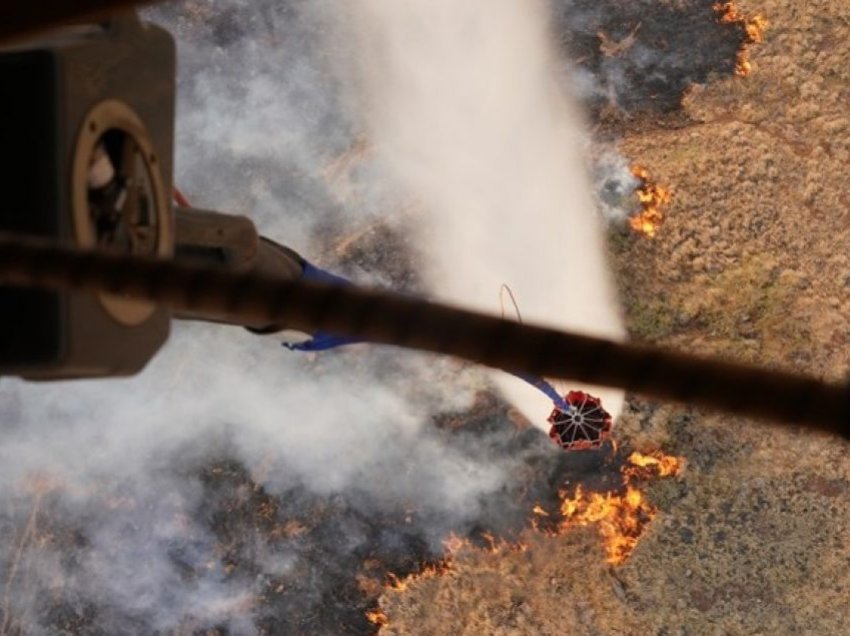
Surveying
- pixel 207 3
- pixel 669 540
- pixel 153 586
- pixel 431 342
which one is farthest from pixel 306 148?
pixel 431 342

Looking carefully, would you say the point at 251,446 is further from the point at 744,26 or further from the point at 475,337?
the point at 475,337

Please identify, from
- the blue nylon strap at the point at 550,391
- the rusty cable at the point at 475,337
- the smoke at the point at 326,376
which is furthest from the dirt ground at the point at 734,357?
the rusty cable at the point at 475,337

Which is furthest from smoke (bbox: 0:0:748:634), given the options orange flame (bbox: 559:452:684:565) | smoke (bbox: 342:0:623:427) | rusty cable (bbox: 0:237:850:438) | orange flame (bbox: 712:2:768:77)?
rusty cable (bbox: 0:237:850:438)

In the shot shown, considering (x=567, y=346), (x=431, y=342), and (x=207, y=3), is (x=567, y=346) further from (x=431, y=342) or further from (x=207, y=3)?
(x=207, y=3)

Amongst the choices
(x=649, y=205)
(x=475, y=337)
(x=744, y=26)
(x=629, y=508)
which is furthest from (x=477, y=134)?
(x=475, y=337)

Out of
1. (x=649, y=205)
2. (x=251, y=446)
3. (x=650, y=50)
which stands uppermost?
(x=650, y=50)

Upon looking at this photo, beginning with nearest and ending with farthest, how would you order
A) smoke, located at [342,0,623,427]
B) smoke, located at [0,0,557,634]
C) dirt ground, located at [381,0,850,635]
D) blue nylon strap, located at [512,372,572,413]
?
blue nylon strap, located at [512,372,572,413] → dirt ground, located at [381,0,850,635] → smoke, located at [0,0,557,634] → smoke, located at [342,0,623,427]

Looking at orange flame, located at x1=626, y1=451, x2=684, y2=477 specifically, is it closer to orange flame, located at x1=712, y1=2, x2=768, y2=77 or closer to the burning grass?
the burning grass
